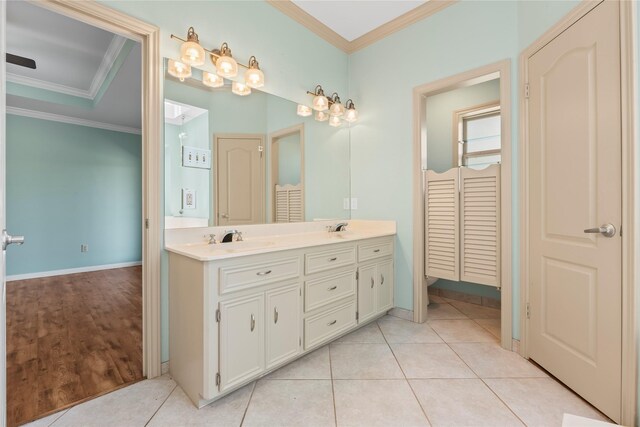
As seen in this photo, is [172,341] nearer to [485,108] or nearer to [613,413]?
[613,413]

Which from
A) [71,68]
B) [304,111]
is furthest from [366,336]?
[71,68]

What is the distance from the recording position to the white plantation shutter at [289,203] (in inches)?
98.9

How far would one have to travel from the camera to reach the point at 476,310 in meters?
3.02

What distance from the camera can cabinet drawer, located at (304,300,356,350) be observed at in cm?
198

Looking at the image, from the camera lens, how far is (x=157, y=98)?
1.80m

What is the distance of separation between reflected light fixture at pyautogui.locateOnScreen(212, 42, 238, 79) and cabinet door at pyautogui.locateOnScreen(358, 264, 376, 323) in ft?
5.88

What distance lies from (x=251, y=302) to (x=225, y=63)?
63.6 inches

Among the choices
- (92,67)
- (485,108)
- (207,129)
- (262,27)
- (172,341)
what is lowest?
(172,341)

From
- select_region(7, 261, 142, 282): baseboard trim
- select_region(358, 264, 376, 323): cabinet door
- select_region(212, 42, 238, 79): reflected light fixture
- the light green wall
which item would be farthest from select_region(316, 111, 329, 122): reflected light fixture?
select_region(7, 261, 142, 282): baseboard trim

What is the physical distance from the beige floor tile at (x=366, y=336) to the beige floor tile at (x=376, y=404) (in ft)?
1.82

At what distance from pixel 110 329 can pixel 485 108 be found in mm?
4230

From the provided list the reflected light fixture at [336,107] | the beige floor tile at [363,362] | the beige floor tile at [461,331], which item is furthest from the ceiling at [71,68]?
the beige floor tile at [461,331]

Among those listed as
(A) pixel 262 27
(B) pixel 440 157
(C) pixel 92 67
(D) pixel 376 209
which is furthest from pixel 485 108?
(C) pixel 92 67

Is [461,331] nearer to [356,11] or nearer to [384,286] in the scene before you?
[384,286]
